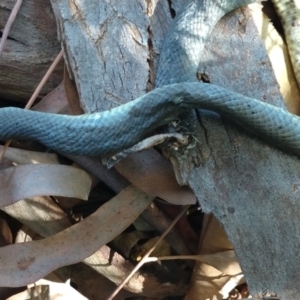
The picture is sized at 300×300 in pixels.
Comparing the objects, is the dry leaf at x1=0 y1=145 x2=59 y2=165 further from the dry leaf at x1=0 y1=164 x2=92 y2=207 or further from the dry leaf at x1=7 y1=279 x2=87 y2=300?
the dry leaf at x1=7 y1=279 x2=87 y2=300

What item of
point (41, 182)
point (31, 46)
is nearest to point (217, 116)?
point (41, 182)

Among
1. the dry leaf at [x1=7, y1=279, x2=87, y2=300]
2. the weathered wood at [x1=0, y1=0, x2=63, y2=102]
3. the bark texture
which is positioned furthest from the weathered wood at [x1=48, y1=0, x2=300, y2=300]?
the dry leaf at [x1=7, y1=279, x2=87, y2=300]

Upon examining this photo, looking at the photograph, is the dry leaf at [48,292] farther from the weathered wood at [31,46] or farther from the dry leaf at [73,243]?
the weathered wood at [31,46]

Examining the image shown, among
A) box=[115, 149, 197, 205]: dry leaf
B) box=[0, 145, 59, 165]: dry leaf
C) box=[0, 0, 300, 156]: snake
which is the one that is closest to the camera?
box=[0, 0, 300, 156]: snake

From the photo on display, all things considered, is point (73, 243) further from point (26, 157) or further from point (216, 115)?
point (216, 115)

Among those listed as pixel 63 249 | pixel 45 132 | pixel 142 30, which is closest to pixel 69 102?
pixel 45 132

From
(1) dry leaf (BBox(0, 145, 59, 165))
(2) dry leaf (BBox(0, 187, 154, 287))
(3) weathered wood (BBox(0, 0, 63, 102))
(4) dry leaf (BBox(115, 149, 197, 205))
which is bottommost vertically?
(2) dry leaf (BBox(0, 187, 154, 287))
